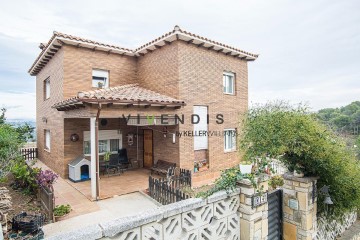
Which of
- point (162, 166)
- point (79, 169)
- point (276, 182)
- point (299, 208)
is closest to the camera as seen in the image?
point (299, 208)

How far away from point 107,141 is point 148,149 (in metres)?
2.64

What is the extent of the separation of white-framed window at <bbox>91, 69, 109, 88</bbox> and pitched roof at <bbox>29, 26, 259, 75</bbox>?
1.34 m

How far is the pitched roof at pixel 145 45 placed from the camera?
10.8m

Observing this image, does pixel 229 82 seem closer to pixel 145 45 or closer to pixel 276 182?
pixel 145 45

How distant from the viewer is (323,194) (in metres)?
5.63

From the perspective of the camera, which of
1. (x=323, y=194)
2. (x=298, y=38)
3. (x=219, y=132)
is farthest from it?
(x=298, y=38)

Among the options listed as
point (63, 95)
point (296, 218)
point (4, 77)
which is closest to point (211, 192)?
point (296, 218)

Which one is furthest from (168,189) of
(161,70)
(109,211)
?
(161,70)

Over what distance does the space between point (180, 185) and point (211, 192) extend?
558 cm

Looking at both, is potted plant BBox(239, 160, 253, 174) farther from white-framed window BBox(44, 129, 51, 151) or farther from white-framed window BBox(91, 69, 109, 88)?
white-framed window BBox(44, 129, 51, 151)

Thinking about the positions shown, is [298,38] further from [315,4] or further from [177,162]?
[177,162]

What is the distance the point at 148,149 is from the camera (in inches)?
540

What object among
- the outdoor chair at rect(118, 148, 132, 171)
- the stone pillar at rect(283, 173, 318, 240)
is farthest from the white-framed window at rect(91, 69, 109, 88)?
the stone pillar at rect(283, 173, 318, 240)

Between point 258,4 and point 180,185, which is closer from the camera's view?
point 180,185
